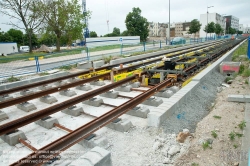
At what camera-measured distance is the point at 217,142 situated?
145 inches

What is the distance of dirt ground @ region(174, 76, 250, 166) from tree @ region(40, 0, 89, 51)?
30451 mm

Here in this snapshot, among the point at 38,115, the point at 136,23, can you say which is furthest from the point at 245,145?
the point at 136,23

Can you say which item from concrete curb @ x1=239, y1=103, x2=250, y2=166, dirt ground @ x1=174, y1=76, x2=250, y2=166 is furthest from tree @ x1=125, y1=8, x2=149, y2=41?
concrete curb @ x1=239, y1=103, x2=250, y2=166

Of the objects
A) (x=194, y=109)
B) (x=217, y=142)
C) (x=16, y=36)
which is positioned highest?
(x=16, y=36)

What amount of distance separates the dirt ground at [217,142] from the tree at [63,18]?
30.5 metres

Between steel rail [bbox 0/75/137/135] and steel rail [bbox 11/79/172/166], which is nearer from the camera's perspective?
steel rail [bbox 11/79/172/166]

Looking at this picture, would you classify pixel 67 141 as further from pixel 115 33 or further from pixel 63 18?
pixel 115 33

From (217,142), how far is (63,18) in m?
31.3

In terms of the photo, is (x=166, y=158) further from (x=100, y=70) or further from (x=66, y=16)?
(x=66, y=16)

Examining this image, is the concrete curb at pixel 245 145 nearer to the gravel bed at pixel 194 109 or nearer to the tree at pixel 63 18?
the gravel bed at pixel 194 109

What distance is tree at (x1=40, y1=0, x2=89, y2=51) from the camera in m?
30.2

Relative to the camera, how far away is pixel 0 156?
358 cm

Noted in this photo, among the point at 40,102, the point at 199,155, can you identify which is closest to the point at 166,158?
the point at 199,155

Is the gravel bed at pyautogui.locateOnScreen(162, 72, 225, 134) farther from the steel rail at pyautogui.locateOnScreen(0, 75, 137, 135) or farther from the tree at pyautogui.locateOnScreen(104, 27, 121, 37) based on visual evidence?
the tree at pyautogui.locateOnScreen(104, 27, 121, 37)
